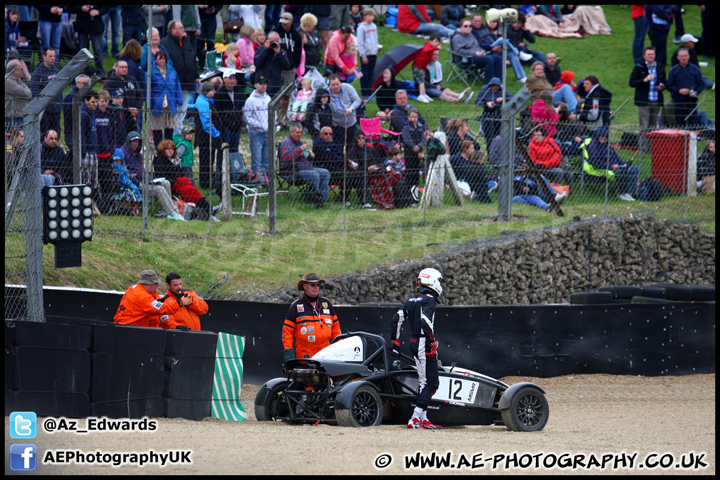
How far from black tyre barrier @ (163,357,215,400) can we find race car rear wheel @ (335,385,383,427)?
57.1 inches

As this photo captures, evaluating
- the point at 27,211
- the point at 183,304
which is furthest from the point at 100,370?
the point at 183,304

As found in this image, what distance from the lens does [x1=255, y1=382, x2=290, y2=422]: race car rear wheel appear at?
361 inches

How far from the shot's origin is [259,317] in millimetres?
11766

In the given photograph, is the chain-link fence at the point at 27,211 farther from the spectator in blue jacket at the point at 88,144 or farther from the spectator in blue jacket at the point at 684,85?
the spectator in blue jacket at the point at 684,85

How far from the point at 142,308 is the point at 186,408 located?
1.51 meters

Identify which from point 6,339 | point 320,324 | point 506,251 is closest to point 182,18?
point 506,251

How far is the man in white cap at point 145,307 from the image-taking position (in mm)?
9695

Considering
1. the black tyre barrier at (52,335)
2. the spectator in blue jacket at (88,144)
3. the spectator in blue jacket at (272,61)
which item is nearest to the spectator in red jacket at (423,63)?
the spectator in blue jacket at (272,61)

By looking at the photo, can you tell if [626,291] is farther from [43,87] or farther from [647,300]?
[43,87]

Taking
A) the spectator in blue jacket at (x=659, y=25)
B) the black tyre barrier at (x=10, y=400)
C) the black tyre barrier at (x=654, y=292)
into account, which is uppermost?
the spectator in blue jacket at (x=659, y=25)

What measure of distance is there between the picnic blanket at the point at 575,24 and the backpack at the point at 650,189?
12437 millimetres

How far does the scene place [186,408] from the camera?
8719mm

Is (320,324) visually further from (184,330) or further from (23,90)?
(23,90)

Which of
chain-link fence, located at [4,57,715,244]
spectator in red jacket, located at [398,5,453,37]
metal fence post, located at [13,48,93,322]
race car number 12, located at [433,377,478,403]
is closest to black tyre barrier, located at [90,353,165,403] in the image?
metal fence post, located at [13,48,93,322]
